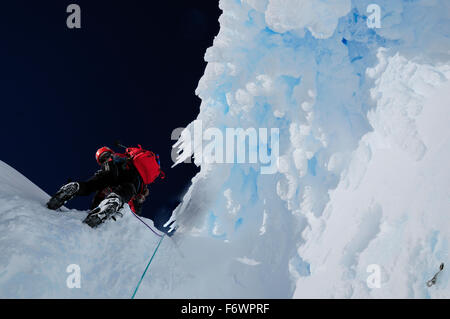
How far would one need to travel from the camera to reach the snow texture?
8.44 ft

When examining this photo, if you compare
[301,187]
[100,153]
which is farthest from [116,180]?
[301,187]

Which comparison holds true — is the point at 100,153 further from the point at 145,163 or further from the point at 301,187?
the point at 301,187

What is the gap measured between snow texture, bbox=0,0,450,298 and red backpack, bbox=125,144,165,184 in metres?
0.76

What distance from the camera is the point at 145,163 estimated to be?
431 cm

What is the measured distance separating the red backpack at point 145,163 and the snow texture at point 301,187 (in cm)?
76

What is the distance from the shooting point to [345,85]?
198 inches

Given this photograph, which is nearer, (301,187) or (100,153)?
(100,153)

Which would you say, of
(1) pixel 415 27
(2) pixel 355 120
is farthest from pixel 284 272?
(1) pixel 415 27

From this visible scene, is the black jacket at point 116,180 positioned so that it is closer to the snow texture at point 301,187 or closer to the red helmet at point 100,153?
the red helmet at point 100,153

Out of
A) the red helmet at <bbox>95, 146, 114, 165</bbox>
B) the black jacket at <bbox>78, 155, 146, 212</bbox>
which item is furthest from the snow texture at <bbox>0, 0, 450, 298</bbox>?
the red helmet at <bbox>95, 146, 114, 165</bbox>

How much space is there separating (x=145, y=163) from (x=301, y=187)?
107 inches

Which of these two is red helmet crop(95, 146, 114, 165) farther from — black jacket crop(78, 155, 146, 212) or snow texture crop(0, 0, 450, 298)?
snow texture crop(0, 0, 450, 298)

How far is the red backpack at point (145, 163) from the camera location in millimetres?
4254

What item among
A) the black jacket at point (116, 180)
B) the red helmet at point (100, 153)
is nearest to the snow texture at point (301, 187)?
the black jacket at point (116, 180)
